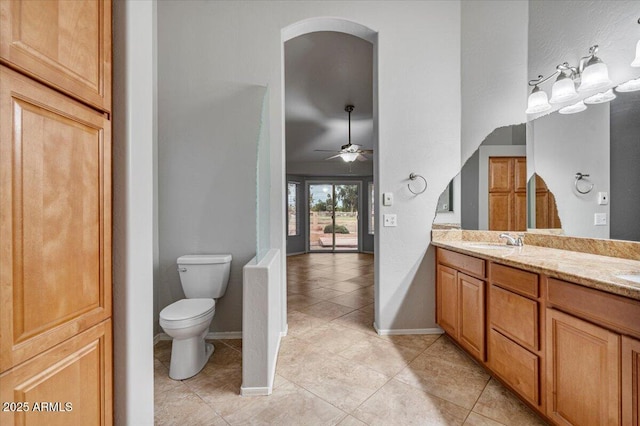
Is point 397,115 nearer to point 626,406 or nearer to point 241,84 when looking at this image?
point 241,84

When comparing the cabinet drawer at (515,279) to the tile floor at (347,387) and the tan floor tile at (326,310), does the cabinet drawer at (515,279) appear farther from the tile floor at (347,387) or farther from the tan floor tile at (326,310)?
the tan floor tile at (326,310)

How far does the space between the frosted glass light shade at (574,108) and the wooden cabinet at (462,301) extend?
4.18ft

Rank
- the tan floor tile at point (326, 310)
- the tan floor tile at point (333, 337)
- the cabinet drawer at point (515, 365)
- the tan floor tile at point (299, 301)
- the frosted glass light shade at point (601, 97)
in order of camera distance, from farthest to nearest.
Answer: the tan floor tile at point (299, 301) < the tan floor tile at point (326, 310) < the tan floor tile at point (333, 337) < the frosted glass light shade at point (601, 97) < the cabinet drawer at point (515, 365)

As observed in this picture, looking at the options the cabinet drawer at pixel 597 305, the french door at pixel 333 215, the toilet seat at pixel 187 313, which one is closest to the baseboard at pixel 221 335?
the toilet seat at pixel 187 313

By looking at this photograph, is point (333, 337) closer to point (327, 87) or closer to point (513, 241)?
point (513, 241)

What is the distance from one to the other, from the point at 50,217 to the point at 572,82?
2999 millimetres

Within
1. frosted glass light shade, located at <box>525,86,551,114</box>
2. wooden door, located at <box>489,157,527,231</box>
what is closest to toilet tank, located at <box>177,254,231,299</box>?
wooden door, located at <box>489,157,527,231</box>

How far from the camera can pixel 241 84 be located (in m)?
2.40

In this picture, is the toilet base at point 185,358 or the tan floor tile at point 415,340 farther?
the tan floor tile at point 415,340

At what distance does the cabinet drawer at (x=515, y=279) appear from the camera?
1.43 meters

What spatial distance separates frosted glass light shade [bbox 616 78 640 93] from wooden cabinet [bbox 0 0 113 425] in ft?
8.77

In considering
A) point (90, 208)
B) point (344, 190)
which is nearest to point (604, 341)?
point (90, 208)

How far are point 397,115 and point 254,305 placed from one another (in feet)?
6.66

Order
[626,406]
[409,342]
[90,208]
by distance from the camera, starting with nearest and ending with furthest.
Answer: [90,208]
[626,406]
[409,342]
